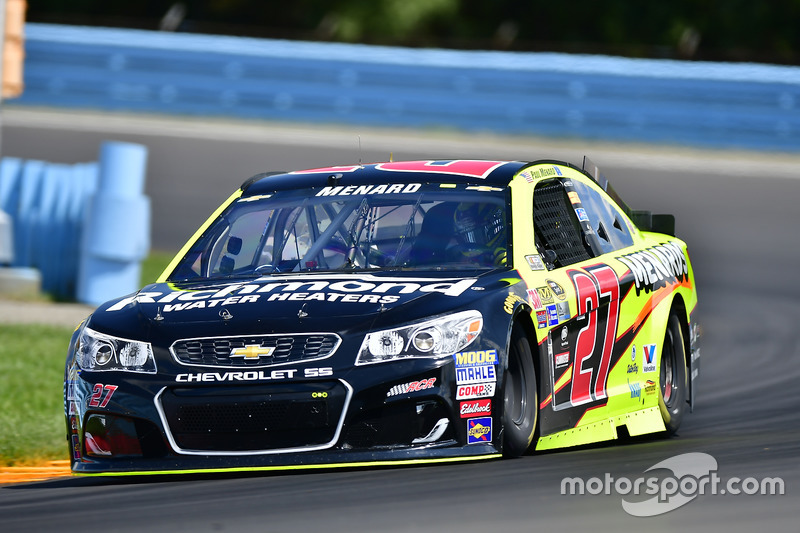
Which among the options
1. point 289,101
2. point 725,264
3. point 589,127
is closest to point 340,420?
point 725,264

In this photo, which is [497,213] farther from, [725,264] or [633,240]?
[725,264]

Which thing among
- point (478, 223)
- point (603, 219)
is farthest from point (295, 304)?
point (603, 219)

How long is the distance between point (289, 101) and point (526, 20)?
10098 millimetres

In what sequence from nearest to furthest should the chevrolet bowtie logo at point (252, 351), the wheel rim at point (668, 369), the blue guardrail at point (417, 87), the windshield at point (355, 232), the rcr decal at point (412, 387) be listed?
the rcr decal at point (412, 387), the chevrolet bowtie logo at point (252, 351), the windshield at point (355, 232), the wheel rim at point (668, 369), the blue guardrail at point (417, 87)

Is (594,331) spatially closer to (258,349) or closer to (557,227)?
(557,227)

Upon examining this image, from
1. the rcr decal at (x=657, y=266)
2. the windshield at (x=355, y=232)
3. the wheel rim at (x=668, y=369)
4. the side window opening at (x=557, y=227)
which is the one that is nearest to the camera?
the windshield at (x=355, y=232)

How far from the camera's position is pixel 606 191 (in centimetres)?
845

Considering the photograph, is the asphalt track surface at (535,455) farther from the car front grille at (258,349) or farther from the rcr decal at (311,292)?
the rcr decal at (311,292)

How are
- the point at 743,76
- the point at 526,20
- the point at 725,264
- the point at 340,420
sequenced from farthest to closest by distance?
the point at 526,20 → the point at 743,76 → the point at 725,264 → the point at 340,420

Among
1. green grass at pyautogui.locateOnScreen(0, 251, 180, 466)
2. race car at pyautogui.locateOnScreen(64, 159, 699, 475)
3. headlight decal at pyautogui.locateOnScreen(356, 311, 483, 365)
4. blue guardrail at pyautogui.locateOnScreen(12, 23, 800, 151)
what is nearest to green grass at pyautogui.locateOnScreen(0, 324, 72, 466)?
green grass at pyautogui.locateOnScreen(0, 251, 180, 466)

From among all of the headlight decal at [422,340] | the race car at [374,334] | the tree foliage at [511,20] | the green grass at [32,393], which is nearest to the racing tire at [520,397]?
the race car at [374,334]

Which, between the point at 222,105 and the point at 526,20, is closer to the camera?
the point at 222,105

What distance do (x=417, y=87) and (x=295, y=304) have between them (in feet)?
58.5

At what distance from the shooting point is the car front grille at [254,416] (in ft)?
18.9
